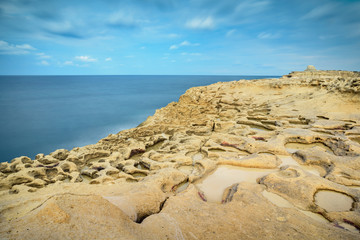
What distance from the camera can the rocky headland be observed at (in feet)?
6.20

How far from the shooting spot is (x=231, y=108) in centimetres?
1068

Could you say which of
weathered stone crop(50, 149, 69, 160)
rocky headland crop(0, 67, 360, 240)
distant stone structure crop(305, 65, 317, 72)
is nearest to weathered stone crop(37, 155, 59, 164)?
rocky headland crop(0, 67, 360, 240)

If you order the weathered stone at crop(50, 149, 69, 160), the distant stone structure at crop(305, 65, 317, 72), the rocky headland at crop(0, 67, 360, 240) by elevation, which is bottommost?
the weathered stone at crop(50, 149, 69, 160)

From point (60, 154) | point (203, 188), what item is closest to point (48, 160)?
point (60, 154)

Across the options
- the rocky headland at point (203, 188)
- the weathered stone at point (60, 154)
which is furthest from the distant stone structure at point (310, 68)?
the weathered stone at point (60, 154)

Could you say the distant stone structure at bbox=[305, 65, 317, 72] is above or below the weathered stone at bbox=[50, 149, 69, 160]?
above

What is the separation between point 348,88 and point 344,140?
17.0 ft

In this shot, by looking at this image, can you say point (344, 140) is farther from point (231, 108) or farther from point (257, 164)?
point (231, 108)

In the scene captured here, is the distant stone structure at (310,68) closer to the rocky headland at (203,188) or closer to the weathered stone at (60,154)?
the rocky headland at (203,188)

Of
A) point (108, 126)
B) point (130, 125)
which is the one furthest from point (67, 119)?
point (130, 125)

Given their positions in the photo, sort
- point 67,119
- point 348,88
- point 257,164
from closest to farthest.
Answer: point 257,164, point 348,88, point 67,119

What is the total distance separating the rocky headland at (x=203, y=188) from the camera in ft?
6.20

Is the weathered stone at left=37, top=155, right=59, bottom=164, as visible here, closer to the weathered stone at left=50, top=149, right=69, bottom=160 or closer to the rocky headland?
the rocky headland

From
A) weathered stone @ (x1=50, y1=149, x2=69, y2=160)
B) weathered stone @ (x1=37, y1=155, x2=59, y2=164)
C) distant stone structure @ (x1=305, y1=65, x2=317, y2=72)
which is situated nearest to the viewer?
weathered stone @ (x1=37, y1=155, x2=59, y2=164)
